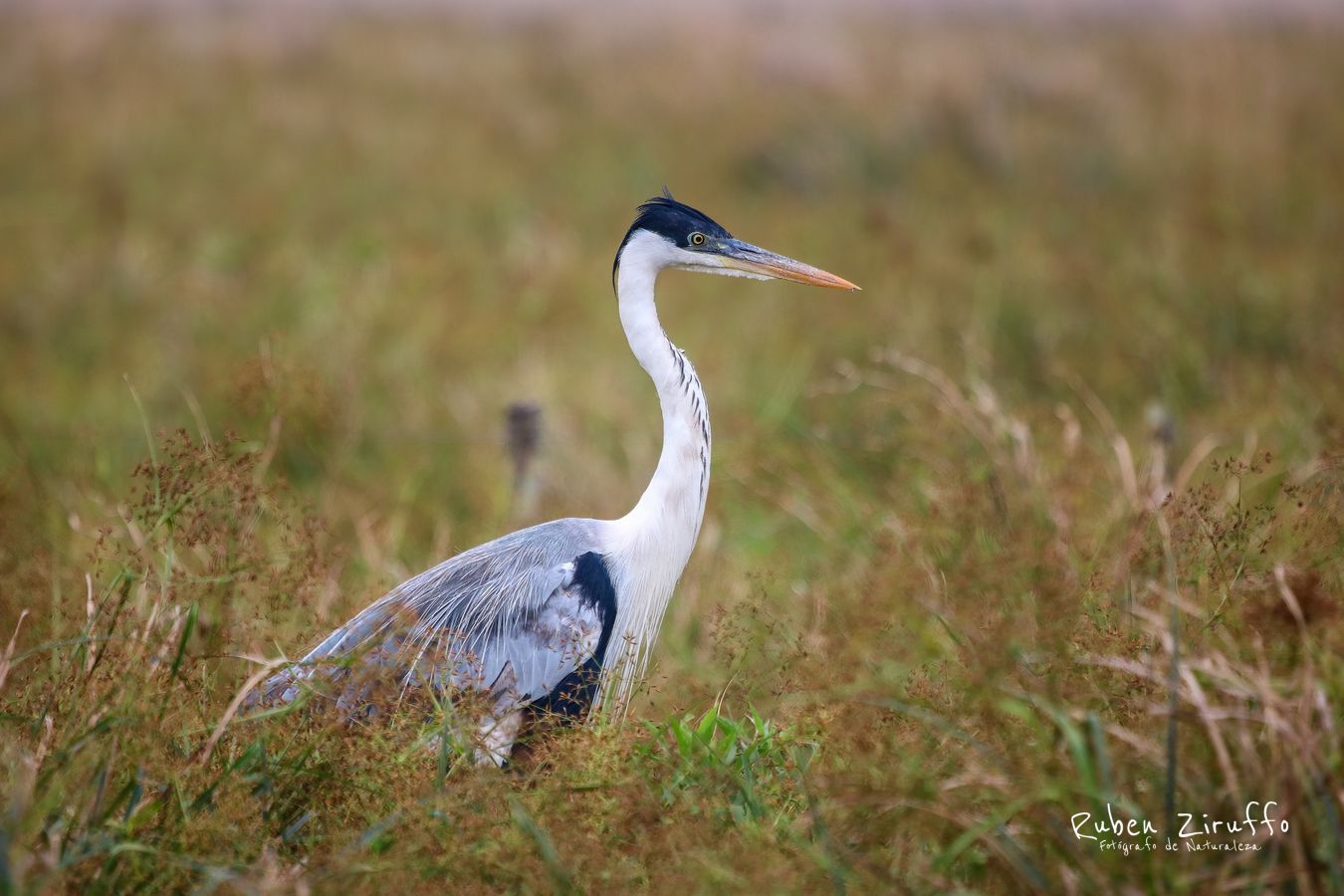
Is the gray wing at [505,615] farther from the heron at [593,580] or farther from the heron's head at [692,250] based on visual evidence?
the heron's head at [692,250]

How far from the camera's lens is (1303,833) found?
221 centimetres

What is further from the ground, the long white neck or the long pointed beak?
the long pointed beak

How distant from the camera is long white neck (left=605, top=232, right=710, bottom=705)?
11.9ft

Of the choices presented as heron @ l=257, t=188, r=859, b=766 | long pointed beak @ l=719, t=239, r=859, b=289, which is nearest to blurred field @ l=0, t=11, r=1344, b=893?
heron @ l=257, t=188, r=859, b=766

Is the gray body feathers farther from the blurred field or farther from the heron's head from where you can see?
the heron's head

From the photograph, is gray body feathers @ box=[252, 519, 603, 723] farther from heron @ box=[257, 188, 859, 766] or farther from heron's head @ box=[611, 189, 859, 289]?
heron's head @ box=[611, 189, 859, 289]

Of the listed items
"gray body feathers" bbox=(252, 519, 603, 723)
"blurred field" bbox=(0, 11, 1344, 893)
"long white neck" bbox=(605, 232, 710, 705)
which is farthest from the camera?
"long white neck" bbox=(605, 232, 710, 705)

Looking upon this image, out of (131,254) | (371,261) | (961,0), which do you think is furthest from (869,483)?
(961,0)

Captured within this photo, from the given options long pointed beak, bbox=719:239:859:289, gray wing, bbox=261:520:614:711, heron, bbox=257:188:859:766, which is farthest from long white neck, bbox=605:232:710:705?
long pointed beak, bbox=719:239:859:289

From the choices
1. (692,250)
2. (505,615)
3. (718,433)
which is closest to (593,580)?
(505,615)

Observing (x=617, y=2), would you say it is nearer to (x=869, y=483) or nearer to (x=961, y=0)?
(x=961, y=0)

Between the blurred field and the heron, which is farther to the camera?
the heron

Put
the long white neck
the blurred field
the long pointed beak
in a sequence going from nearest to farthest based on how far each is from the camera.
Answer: the blurred field
the long white neck
the long pointed beak

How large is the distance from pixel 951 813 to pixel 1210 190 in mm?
9529
